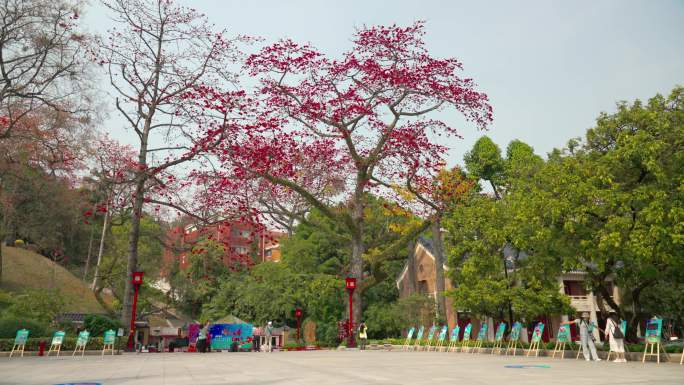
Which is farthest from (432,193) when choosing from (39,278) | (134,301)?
(39,278)

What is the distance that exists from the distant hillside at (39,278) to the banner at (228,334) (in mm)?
13392

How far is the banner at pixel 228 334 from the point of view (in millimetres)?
31391

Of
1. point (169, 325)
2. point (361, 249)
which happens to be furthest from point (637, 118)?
point (169, 325)

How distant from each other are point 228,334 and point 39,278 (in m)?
18.9

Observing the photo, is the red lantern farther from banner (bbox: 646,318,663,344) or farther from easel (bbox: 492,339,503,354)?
banner (bbox: 646,318,663,344)

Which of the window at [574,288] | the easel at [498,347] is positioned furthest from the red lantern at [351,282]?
the window at [574,288]

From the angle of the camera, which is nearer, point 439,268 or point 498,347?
point 498,347

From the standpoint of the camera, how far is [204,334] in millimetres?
22141

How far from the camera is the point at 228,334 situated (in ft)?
104

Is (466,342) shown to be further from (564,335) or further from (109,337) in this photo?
(109,337)

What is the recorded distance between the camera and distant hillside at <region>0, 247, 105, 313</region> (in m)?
38.2

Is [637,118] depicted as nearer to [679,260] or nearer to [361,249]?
[679,260]

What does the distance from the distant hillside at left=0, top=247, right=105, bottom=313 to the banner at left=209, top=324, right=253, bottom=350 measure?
13.4 meters

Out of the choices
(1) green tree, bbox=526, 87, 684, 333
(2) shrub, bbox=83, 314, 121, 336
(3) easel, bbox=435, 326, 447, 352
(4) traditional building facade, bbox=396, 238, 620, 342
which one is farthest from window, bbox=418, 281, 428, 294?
(2) shrub, bbox=83, 314, 121, 336
